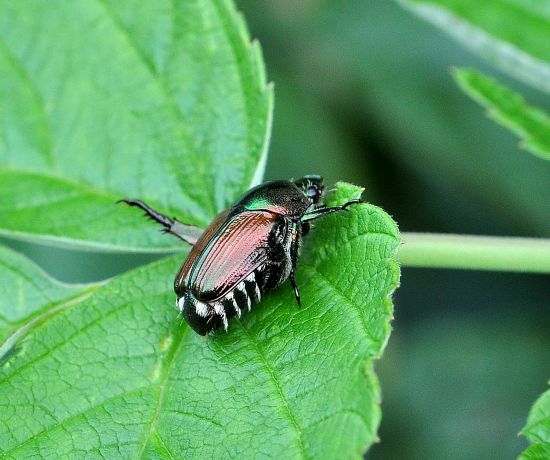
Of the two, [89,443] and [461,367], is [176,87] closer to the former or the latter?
[89,443]

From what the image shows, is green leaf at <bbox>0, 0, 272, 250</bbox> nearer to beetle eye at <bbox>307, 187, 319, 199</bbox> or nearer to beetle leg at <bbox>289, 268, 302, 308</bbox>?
beetle eye at <bbox>307, 187, 319, 199</bbox>

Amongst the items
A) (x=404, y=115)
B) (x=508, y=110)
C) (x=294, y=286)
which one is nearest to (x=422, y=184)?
(x=404, y=115)

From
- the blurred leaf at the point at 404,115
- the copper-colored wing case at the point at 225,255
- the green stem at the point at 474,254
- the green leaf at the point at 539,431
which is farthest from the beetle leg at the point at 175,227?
the blurred leaf at the point at 404,115

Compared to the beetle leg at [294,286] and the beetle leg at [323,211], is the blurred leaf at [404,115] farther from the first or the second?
the beetle leg at [294,286]

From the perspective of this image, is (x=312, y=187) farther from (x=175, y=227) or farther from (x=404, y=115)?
(x=404, y=115)

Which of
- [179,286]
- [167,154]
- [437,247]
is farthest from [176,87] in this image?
[437,247]
